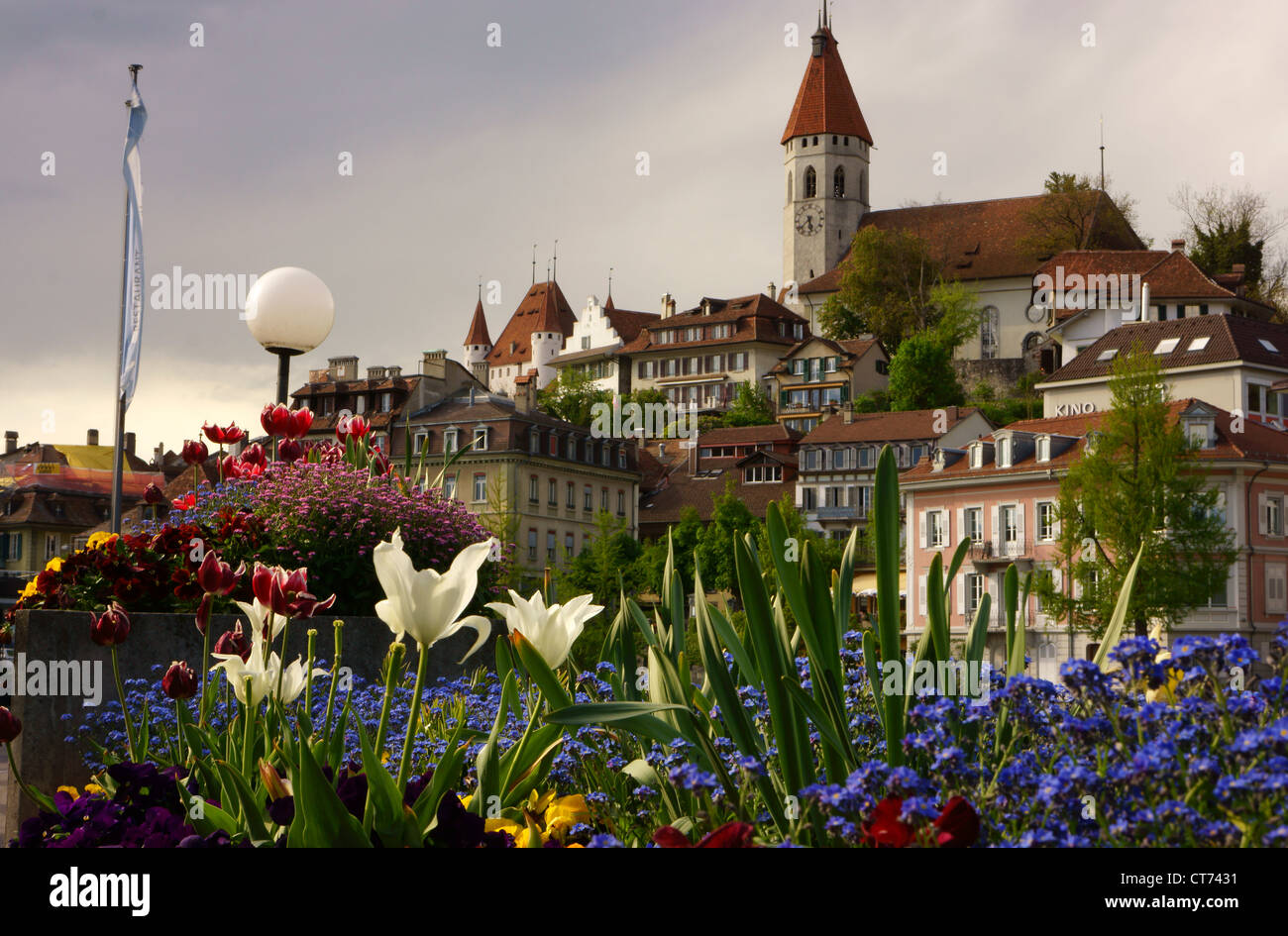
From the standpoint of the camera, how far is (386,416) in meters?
71.6

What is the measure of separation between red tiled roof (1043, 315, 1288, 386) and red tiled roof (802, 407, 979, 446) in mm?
7486

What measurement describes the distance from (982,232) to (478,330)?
194 feet

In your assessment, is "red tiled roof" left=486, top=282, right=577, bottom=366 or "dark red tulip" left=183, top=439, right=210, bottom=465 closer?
"dark red tulip" left=183, top=439, right=210, bottom=465

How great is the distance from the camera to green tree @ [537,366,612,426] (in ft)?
329

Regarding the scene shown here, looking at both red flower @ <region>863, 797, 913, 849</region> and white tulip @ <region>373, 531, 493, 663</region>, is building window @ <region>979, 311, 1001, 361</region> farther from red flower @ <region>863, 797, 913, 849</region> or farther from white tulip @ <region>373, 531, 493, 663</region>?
red flower @ <region>863, 797, 913, 849</region>

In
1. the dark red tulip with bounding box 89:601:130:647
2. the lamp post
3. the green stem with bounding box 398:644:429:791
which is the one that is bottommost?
the green stem with bounding box 398:644:429:791

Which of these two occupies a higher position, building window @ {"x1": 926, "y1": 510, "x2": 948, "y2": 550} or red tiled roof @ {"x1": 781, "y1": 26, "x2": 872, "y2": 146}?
red tiled roof @ {"x1": 781, "y1": 26, "x2": 872, "y2": 146}

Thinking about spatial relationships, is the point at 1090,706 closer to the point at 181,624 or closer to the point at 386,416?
the point at 181,624

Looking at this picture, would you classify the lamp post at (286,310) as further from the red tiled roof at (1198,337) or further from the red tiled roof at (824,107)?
the red tiled roof at (824,107)

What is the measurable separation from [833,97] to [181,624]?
114m

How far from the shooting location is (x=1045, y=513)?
52.8 m

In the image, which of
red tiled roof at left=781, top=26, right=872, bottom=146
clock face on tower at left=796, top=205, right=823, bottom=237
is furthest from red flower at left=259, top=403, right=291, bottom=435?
red tiled roof at left=781, top=26, right=872, bottom=146

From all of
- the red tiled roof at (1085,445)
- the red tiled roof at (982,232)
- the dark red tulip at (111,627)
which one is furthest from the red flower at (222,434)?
the red tiled roof at (982,232)

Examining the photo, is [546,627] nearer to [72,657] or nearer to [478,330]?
[72,657]
